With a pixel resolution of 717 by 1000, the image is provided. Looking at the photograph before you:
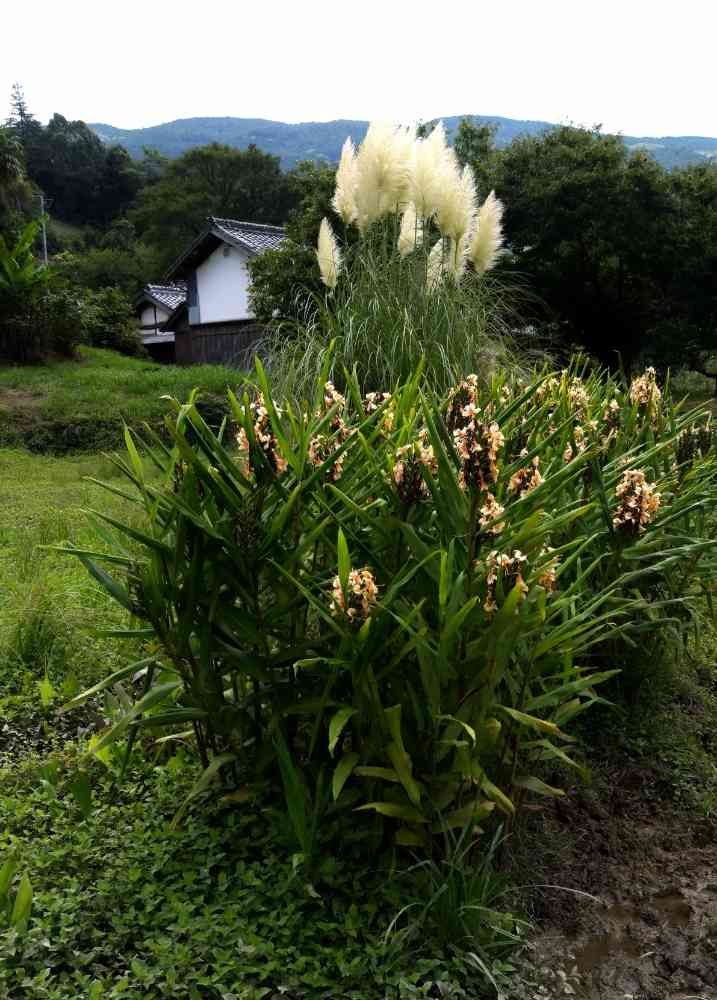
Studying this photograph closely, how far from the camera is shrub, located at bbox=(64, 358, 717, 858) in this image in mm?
1900

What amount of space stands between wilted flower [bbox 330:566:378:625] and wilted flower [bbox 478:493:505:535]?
28 centimetres

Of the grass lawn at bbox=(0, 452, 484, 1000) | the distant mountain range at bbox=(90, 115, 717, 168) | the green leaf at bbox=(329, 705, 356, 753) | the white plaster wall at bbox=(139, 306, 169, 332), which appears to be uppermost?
the distant mountain range at bbox=(90, 115, 717, 168)

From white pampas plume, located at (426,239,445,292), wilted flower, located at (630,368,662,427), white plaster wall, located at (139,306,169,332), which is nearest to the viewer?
wilted flower, located at (630,368,662,427)

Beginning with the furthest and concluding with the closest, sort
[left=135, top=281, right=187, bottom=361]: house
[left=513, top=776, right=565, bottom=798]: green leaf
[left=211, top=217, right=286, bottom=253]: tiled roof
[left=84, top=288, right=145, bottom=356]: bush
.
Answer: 1. [left=135, top=281, right=187, bottom=361]: house
2. [left=84, top=288, right=145, bottom=356]: bush
3. [left=211, top=217, right=286, bottom=253]: tiled roof
4. [left=513, top=776, right=565, bottom=798]: green leaf

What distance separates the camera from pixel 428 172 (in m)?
5.22

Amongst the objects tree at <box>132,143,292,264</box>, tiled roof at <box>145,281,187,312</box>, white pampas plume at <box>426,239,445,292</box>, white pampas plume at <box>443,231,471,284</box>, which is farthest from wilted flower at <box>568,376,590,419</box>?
tree at <box>132,143,292,264</box>

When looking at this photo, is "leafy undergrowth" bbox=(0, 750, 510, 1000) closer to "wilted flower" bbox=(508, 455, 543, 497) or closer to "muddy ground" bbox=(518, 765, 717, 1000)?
Result: "muddy ground" bbox=(518, 765, 717, 1000)

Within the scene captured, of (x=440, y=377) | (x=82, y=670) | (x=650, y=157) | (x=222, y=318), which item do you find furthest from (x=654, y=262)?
(x=82, y=670)

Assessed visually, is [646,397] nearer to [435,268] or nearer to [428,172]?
[435,268]

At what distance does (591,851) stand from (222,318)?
22.5 metres

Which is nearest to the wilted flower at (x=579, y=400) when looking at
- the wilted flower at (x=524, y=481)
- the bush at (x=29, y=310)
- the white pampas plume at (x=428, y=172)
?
the wilted flower at (x=524, y=481)

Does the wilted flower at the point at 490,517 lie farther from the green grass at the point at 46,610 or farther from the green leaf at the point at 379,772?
the green grass at the point at 46,610

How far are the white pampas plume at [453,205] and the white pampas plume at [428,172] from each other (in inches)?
0.9

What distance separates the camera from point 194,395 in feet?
6.84
